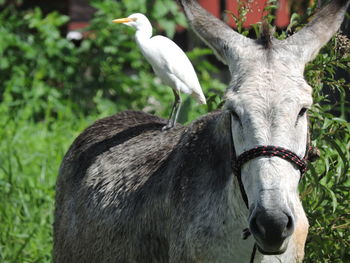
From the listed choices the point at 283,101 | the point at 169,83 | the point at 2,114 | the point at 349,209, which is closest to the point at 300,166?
the point at 283,101

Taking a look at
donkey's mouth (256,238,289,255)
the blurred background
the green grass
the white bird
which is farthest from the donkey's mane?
the green grass

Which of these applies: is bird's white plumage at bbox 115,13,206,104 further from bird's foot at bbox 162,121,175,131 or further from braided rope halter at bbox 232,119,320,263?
braided rope halter at bbox 232,119,320,263

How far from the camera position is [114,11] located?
1009 cm

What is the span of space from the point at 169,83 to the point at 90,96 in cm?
526

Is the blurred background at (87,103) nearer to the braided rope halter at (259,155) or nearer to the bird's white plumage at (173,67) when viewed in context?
the bird's white plumage at (173,67)

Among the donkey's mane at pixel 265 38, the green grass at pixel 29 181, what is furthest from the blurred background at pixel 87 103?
the donkey's mane at pixel 265 38

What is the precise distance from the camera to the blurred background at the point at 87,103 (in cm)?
465

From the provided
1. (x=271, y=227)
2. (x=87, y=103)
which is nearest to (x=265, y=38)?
(x=271, y=227)

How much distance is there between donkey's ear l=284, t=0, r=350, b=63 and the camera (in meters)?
3.74

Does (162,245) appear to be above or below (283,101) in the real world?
below

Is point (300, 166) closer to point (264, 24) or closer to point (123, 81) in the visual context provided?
point (264, 24)

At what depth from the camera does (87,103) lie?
400 inches

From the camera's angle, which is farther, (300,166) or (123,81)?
(123,81)

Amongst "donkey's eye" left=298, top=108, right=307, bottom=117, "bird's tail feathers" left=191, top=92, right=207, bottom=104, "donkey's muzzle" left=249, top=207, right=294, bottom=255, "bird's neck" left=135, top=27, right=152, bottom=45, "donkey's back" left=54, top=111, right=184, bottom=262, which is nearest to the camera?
"donkey's muzzle" left=249, top=207, right=294, bottom=255
